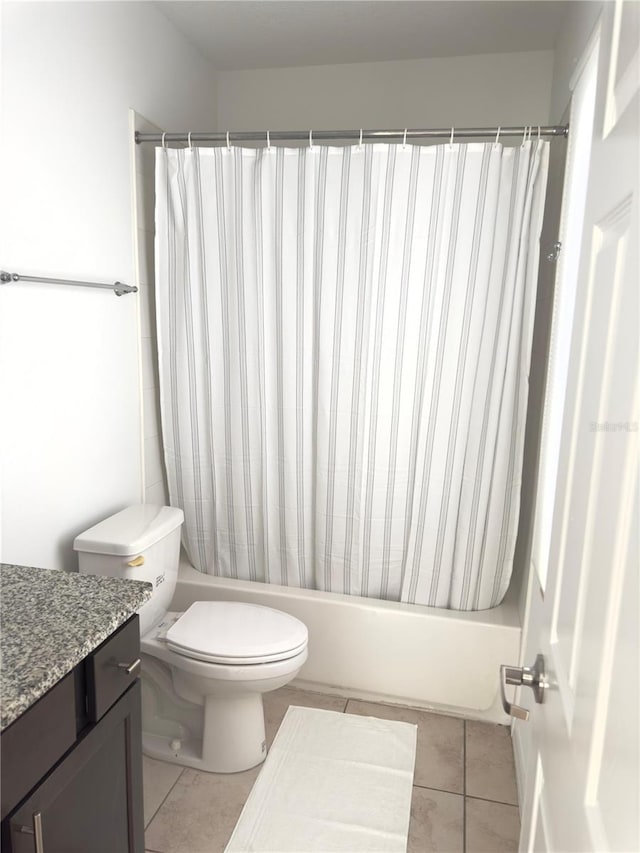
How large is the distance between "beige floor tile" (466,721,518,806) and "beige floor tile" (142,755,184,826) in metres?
0.93

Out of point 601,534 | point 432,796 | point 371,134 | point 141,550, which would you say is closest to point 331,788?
point 432,796

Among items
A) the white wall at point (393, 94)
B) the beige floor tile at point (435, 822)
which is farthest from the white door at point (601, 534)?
the white wall at point (393, 94)

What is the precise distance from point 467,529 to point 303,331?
0.91m

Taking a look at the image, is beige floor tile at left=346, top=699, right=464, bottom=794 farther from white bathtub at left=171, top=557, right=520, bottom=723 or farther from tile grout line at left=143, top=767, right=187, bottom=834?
tile grout line at left=143, top=767, right=187, bottom=834

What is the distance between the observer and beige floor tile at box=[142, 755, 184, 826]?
6.08ft

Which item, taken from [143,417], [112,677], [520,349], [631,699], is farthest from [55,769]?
[520,349]

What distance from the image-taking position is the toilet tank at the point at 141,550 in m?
1.86

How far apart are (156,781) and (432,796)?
859mm

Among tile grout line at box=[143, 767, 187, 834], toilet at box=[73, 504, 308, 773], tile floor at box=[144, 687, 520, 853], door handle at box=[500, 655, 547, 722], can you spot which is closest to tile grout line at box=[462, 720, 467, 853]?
tile floor at box=[144, 687, 520, 853]

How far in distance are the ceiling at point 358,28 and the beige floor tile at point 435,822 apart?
2.49m

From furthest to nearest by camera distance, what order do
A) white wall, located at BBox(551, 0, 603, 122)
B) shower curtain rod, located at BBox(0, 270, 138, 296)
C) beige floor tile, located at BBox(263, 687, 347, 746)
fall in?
beige floor tile, located at BBox(263, 687, 347, 746) → white wall, located at BBox(551, 0, 603, 122) → shower curtain rod, located at BBox(0, 270, 138, 296)

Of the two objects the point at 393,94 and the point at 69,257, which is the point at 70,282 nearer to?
the point at 69,257

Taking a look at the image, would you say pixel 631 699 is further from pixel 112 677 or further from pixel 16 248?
pixel 16 248

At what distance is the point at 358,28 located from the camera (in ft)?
7.54
